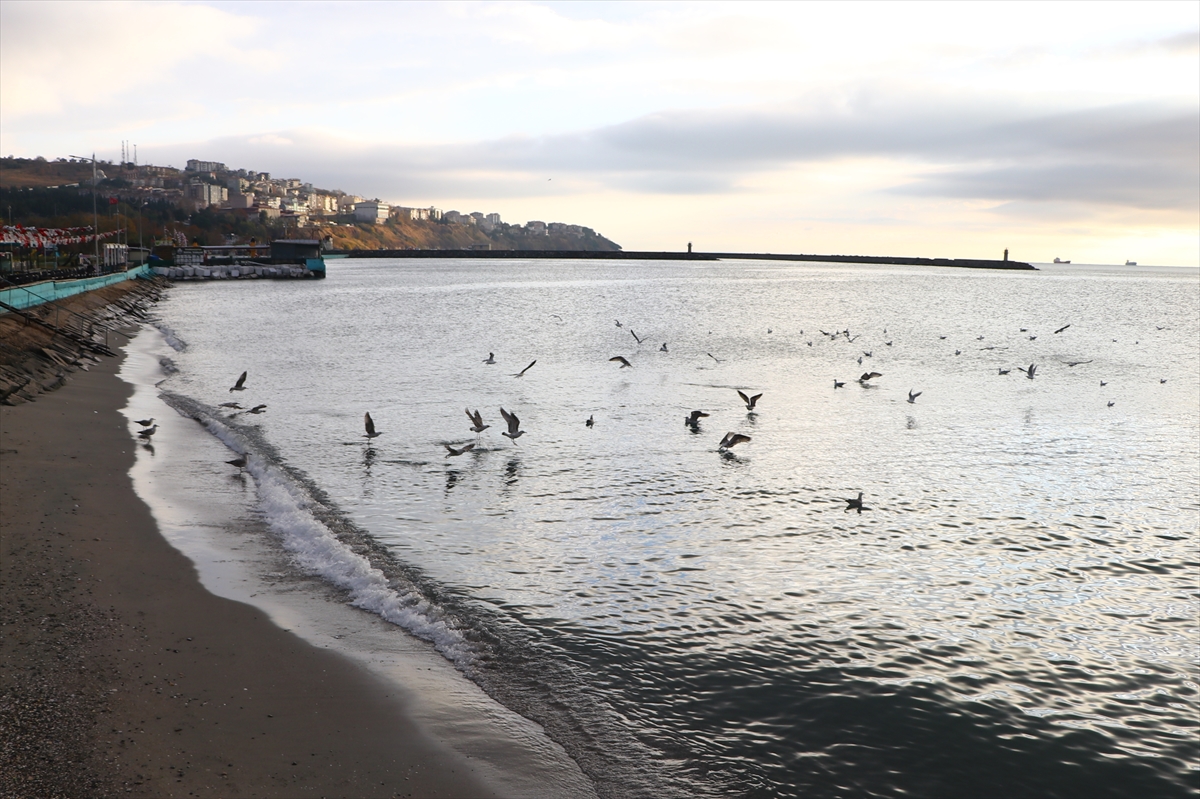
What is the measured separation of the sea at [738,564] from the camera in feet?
26.3

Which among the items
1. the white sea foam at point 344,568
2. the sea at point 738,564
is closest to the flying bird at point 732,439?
the sea at point 738,564

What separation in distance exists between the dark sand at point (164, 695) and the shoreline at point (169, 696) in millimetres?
16

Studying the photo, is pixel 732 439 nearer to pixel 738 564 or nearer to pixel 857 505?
pixel 857 505

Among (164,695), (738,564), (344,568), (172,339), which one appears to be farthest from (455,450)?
(172,339)

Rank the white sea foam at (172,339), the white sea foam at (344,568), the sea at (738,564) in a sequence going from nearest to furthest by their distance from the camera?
the sea at (738,564) → the white sea foam at (344,568) → the white sea foam at (172,339)

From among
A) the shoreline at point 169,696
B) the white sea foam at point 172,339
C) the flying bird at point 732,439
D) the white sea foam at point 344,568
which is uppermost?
the flying bird at point 732,439

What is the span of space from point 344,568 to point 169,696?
4.08 m

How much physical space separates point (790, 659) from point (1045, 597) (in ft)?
15.6

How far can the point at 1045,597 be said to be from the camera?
11891mm

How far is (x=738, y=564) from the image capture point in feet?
41.8

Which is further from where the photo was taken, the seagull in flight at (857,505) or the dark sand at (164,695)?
the seagull in flight at (857,505)

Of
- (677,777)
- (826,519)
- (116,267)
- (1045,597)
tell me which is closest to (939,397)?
(826,519)

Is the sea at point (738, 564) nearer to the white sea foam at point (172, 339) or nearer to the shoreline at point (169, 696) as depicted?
the shoreline at point (169, 696)

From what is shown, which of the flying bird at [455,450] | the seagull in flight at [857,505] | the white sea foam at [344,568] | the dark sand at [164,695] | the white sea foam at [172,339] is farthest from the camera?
the white sea foam at [172,339]
